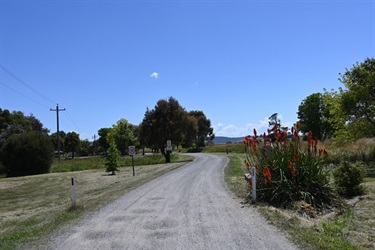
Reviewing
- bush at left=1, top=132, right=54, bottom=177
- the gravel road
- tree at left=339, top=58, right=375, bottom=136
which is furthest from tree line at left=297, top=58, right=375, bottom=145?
bush at left=1, top=132, right=54, bottom=177

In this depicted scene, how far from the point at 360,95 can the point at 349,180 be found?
1442 centimetres

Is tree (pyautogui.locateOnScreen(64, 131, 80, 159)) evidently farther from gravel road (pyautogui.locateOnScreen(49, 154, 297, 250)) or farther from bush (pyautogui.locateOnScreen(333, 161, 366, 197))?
bush (pyautogui.locateOnScreen(333, 161, 366, 197))

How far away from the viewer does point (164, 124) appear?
176 feet

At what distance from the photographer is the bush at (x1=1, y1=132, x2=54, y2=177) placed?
155 ft

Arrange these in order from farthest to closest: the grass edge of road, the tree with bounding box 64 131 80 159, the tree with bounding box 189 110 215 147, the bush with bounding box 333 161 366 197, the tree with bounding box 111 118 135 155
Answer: the tree with bounding box 64 131 80 159 → the tree with bounding box 189 110 215 147 → the tree with bounding box 111 118 135 155 → the bush with bounding box 333 161 366 197 → the grass edge of road

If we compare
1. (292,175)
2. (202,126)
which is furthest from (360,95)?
(202,126)

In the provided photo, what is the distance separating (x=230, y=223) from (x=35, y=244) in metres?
4.35

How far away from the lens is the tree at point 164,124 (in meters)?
53.8

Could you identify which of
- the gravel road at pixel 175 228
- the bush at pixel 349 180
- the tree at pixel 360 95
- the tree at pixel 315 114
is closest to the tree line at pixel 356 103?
the tree at pixel 360 95

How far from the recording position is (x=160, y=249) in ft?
23.2

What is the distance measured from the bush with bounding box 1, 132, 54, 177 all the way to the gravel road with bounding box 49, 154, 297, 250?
3802cm

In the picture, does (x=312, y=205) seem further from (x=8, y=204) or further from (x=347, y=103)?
(x=347, y=103)

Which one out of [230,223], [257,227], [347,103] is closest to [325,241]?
[257,227]

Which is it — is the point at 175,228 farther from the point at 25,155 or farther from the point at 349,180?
the point at 25,155
